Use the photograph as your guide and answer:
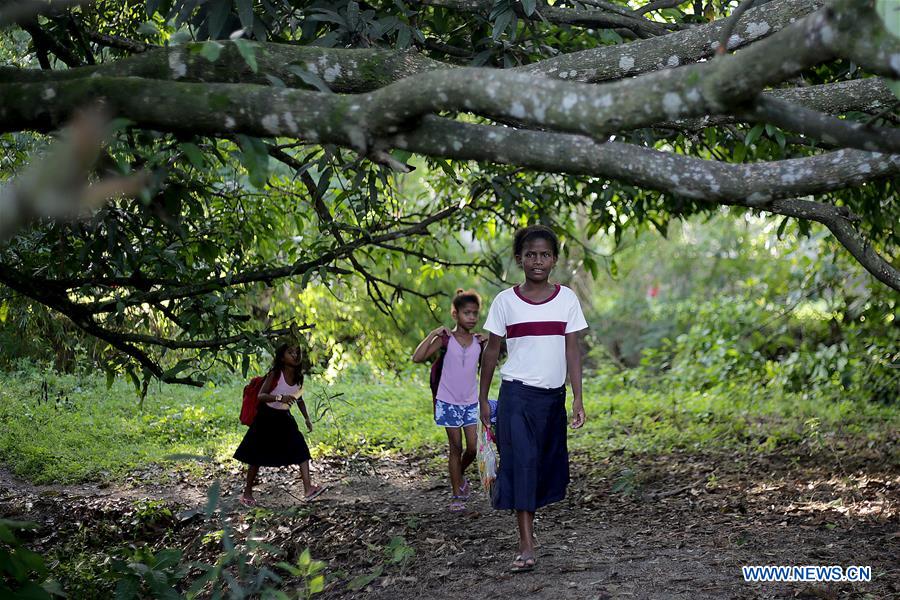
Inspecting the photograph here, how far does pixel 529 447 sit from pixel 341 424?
5563 mm

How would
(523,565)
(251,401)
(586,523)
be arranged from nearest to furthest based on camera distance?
(523,565) < (586,523) < (251,401)

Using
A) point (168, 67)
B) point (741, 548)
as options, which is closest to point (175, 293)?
point (168, 67)

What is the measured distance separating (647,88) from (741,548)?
11.3 ft

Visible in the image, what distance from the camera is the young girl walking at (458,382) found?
675 cm

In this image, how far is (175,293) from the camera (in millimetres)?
5699

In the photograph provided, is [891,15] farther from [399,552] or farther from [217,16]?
[399,552]

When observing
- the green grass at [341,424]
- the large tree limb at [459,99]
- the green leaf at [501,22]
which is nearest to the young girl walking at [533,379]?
the green leaf at [501,22]

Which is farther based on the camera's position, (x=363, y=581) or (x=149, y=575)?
(x=363, y=581)

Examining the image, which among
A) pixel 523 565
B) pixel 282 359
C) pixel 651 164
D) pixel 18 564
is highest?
pixel 651 164

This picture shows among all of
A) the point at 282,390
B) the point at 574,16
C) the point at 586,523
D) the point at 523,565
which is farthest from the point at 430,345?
the point at 574,16

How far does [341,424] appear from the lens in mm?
10367

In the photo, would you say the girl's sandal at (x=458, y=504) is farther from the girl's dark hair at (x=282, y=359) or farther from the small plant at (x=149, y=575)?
the small plant at (x=149, y=575)

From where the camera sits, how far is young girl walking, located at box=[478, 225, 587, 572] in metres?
5.05

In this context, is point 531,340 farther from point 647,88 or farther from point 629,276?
point 629,276
